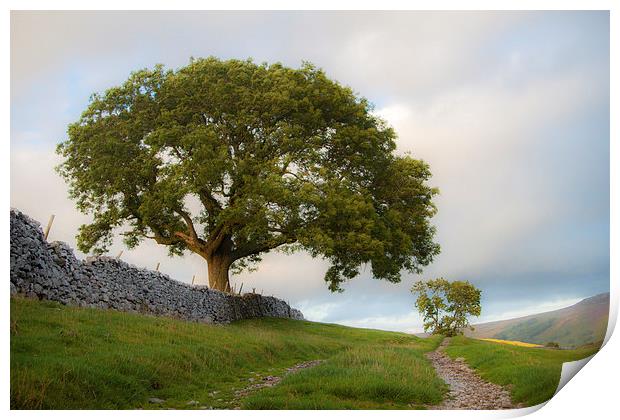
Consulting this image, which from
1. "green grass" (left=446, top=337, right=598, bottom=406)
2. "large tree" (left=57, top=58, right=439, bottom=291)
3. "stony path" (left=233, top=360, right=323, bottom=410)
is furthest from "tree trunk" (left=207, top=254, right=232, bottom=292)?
"green grass" (left=446, top=337, right=598, bottom=406)

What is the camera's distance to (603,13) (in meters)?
12.2

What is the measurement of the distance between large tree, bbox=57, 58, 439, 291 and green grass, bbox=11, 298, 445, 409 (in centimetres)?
776

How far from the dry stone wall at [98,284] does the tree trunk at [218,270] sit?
0.77 meters

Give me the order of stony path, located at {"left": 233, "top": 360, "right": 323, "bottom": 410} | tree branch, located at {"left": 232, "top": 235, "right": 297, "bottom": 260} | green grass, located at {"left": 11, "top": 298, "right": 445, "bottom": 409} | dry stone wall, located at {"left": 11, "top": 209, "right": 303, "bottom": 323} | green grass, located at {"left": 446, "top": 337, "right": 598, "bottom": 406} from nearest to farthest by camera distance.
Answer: green grass, located at {"left": 11, "top": 298, "right": 445, "bottom": 409} < stony path, located at {"left": 233, "top": 360, "right": 323, "bottom": 410} < green grass, located at {"left": 446, "top": 337, "right": 598, "bottom": 406} < dry stone wall, located at {"left": 11, "top": 209, "right": 303, "bottom": 323} < tree branch, located at {"left": 232, "top": 235, "right": 297, "bottom": 260}

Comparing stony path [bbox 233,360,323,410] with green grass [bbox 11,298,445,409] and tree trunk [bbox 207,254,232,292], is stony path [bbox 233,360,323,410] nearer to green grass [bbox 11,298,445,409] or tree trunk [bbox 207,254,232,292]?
green grass [bbox 11,298,445,409]

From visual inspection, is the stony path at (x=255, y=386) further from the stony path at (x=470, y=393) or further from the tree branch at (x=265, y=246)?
the tree branch at (x=265, y=246)

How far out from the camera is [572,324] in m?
13.4

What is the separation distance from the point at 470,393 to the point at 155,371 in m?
5.60

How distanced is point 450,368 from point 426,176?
1186cm

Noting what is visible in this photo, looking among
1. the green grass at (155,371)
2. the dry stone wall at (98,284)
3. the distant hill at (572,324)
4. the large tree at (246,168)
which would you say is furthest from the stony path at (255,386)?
the large tree at (246,168)

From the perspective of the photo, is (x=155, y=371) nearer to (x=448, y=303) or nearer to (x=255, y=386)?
(x=255, y=386)

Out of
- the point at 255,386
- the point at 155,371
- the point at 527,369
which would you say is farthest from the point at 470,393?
the point at 155,371

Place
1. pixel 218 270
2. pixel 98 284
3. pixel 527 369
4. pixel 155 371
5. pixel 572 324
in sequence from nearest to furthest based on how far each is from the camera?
pixel 155 371 < pixel 527 369 < pixel 572 324 < pixel 98 284 < pixel 218 270

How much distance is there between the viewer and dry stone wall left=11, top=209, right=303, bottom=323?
12969 millimetres
